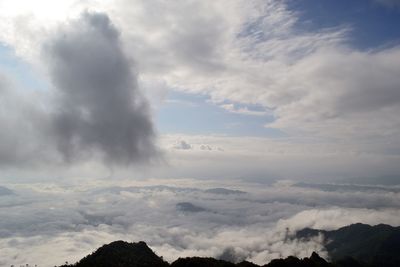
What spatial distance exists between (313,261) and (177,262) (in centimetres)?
5900

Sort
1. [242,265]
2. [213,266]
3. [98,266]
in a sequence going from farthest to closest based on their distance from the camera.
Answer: [98,266], [242,265], [213,266]

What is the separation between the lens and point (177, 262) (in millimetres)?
157000

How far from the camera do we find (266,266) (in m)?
149

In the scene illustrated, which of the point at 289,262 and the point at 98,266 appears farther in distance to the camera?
the point at 98,266

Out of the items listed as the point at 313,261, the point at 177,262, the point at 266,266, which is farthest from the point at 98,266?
the point at 313,261

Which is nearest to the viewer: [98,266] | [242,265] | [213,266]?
[213,266]

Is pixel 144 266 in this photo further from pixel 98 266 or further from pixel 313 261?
pixel 313 261

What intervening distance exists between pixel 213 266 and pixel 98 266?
79817 mm

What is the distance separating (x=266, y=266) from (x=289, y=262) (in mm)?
10518

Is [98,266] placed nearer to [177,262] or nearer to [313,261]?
[177,262]

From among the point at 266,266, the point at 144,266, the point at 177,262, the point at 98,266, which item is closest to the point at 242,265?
the point at 266,266

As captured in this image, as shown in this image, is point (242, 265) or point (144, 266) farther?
point (144, 266)

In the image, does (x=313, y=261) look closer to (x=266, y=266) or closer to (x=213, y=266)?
(x=266, y=266)

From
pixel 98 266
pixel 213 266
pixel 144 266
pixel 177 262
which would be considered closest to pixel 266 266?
pixel 213 266
